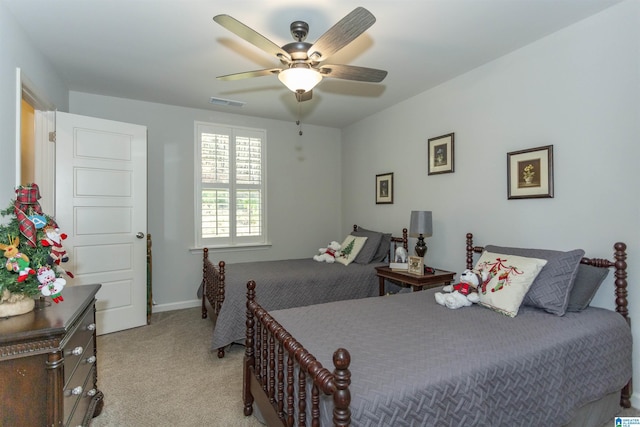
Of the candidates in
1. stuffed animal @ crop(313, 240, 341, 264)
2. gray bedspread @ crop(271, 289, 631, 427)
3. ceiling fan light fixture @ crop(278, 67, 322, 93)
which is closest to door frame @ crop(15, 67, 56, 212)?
ceiling fan light fixture @ crop(278, 67, 322, 93)

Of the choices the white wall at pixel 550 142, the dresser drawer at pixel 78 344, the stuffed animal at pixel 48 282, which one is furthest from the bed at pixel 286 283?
the stuffed animal at pixel 48 282

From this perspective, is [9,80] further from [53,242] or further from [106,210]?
[106,210]

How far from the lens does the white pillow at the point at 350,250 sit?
3.84 metres

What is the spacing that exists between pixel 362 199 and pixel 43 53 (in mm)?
3793

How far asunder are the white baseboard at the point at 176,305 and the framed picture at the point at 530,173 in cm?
388

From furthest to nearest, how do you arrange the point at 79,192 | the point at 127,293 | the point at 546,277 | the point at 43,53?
the point at 127,293 < the point at 79,192 < the point at 43,53 < the point at 546,277

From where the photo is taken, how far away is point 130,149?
3549 mm

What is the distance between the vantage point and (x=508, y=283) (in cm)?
213

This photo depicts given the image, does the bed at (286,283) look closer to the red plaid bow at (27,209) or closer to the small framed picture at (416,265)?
the small framed picture at (416,265)

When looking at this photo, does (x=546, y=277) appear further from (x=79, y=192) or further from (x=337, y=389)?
(x=79, y=192)

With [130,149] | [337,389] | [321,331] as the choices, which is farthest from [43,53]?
[337,389]

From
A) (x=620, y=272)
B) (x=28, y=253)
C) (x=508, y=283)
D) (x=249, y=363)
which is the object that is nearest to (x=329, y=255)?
(x=249, y=363)

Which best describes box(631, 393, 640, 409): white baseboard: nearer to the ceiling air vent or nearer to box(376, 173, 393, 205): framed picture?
box(376, 173, 393, 205): framed picture

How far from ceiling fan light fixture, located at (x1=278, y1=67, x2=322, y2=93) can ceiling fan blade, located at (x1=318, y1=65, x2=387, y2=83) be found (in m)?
0.09
